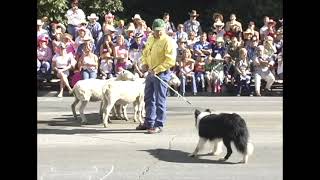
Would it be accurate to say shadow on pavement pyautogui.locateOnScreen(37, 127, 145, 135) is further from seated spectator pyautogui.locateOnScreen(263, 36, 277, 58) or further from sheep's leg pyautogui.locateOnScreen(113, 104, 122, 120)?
seated spectator pyautogui.locateOnScreen(263, 36, 277, 58)

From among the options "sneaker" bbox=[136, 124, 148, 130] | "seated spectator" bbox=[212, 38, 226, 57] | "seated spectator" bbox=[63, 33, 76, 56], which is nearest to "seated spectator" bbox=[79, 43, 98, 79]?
"seated spectator" bbox=[63, 33, 76, 56]

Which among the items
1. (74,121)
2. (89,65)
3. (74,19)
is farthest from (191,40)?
(74,121)

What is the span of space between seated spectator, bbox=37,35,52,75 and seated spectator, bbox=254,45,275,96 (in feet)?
19.8

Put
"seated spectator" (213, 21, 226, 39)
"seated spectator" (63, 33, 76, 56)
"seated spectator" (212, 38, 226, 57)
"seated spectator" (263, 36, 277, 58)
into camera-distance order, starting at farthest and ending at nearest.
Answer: "seated spectator" (213, 21, 226, 39) < "seated spectator" (212, 38, 226, 57) < "seated spectator" (263, 36, 277, 58) < "seated spectator" (63, 33, 76, 56)

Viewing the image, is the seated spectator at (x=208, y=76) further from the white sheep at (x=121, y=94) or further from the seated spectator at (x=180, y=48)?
the white sheep at (x=121, y=94)

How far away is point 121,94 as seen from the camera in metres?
11.7

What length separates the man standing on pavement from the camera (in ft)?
35.9

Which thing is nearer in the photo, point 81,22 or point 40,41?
point 40,41

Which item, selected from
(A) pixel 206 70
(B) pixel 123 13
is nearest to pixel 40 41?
(A) pixel 206 70

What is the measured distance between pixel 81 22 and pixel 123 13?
7.61 m
